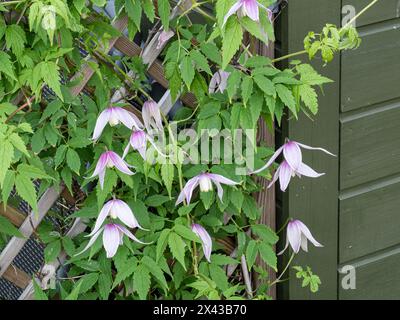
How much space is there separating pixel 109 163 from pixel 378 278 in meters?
0.95

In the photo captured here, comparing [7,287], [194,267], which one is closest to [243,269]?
[194,267]

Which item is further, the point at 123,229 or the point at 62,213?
the point at 62,213

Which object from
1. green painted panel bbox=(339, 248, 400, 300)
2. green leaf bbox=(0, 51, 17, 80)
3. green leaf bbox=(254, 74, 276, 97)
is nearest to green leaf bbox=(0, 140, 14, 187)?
green leaf bbox=(0, 51, 17, 80)

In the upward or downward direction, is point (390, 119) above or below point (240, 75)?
above

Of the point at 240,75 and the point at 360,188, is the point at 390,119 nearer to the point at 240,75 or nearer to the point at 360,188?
the point at 360,188

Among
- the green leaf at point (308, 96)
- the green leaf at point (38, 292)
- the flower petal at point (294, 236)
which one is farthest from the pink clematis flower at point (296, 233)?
the green leaf at point (38, 292)

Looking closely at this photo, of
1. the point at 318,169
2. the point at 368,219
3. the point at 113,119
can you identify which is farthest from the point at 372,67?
the point at 113,119

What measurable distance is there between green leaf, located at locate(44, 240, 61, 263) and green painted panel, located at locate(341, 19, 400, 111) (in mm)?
764

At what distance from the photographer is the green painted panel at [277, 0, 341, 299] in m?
2.38

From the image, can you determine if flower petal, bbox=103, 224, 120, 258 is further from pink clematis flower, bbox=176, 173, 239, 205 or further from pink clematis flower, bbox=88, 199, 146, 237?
pink clematis flower, bbox=176, 173, 239, 205

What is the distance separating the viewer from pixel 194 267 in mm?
2338

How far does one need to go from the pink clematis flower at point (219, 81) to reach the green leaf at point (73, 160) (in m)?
0.34

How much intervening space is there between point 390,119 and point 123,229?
→ 2.65 ft

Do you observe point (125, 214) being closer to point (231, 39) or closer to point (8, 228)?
point (8, 228)
